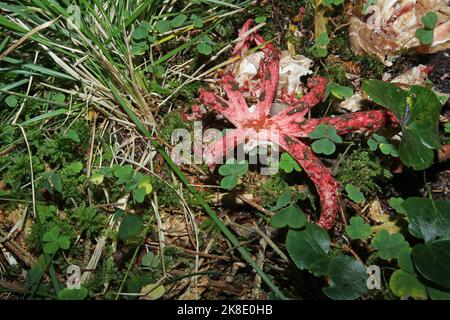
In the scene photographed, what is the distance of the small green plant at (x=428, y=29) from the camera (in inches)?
85.7

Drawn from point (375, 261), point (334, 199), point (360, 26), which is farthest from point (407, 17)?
point (375, 261)

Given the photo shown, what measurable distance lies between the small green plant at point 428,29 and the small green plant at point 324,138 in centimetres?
78

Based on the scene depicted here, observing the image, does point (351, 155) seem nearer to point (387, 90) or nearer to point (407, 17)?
point (387, 90)

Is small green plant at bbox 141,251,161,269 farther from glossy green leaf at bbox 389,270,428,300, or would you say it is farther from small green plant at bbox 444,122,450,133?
small green plant at bbox 444,122,450,133

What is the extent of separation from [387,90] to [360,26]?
2.34ft

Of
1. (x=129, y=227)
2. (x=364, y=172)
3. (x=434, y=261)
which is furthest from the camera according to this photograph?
(x=364, y=172)

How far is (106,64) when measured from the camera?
209 centimetres

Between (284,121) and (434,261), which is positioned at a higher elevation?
(284,121)

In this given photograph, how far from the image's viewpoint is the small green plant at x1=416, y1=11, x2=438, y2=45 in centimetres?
218

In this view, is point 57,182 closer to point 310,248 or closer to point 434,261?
point 310,248

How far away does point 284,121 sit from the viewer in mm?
2027

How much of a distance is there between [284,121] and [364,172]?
18.0 inches

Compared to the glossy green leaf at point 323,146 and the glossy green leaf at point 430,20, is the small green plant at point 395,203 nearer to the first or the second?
the glossy green leaf at point 323,146

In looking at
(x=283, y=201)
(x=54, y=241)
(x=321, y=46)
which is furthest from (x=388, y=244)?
(x=54, y=241)
